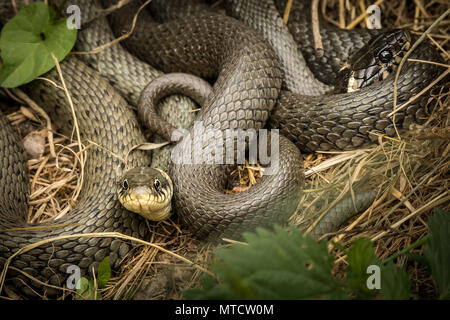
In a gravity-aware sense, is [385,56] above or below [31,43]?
below

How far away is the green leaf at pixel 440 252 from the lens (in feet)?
6.43

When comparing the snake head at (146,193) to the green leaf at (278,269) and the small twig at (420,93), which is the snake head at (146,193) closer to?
the green leaf at (278,269)

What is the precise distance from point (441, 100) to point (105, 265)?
10.0ft

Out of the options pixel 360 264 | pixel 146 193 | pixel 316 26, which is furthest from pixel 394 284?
pixel 316 26

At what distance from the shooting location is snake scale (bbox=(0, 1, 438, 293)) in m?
3.00

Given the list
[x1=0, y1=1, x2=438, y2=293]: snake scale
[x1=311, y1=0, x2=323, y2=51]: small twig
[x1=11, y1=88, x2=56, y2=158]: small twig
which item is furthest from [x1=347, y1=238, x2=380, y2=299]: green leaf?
[x1=11, y1=88, x2=56, y2=158]: small twig

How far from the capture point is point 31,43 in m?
3.51

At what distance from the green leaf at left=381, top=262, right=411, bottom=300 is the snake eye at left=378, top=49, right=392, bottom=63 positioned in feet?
7.17

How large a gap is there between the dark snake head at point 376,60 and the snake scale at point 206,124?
0.65 ft

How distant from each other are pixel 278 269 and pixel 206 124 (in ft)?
5.90

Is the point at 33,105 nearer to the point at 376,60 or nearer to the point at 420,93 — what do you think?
the point at 376,60

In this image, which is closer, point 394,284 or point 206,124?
point 394,284

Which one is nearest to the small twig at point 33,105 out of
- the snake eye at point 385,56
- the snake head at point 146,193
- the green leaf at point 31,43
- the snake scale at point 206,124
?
the snake scale at point 206,124
